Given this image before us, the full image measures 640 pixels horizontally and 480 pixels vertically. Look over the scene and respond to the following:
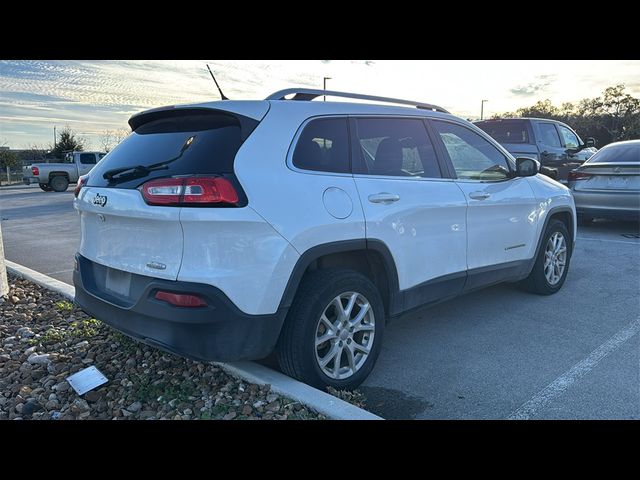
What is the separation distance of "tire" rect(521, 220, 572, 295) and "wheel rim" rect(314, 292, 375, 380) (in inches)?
101

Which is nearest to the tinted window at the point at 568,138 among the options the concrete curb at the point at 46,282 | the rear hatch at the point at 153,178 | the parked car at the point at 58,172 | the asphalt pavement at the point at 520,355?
the asphalt pavement at the point at 520,355

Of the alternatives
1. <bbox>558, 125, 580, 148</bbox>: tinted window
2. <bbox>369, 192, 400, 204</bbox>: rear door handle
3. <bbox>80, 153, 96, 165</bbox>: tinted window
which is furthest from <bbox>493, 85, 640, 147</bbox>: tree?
<bbox>369, 192, 400, 204</bbox>: rear door handle

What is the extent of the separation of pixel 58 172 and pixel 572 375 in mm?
24426

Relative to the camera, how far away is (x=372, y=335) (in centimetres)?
347

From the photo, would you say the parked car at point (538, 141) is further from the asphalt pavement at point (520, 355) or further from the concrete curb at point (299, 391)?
the concrete curb at point (299, 391)

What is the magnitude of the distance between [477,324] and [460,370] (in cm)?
102

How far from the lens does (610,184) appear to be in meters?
8.22

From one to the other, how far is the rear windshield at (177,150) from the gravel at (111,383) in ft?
4.20

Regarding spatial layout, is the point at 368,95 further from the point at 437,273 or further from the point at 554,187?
the point at 554,187

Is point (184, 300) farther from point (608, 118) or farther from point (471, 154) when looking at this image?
point (608, 118)

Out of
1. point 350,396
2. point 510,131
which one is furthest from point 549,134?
point 350,396

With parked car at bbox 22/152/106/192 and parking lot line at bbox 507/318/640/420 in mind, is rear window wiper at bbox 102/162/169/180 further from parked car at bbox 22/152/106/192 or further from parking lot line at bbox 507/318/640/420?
parked car at bbox 22/152/106/192

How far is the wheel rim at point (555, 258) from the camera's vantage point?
531cm

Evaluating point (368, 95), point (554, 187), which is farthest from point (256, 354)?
point (554, 187)
